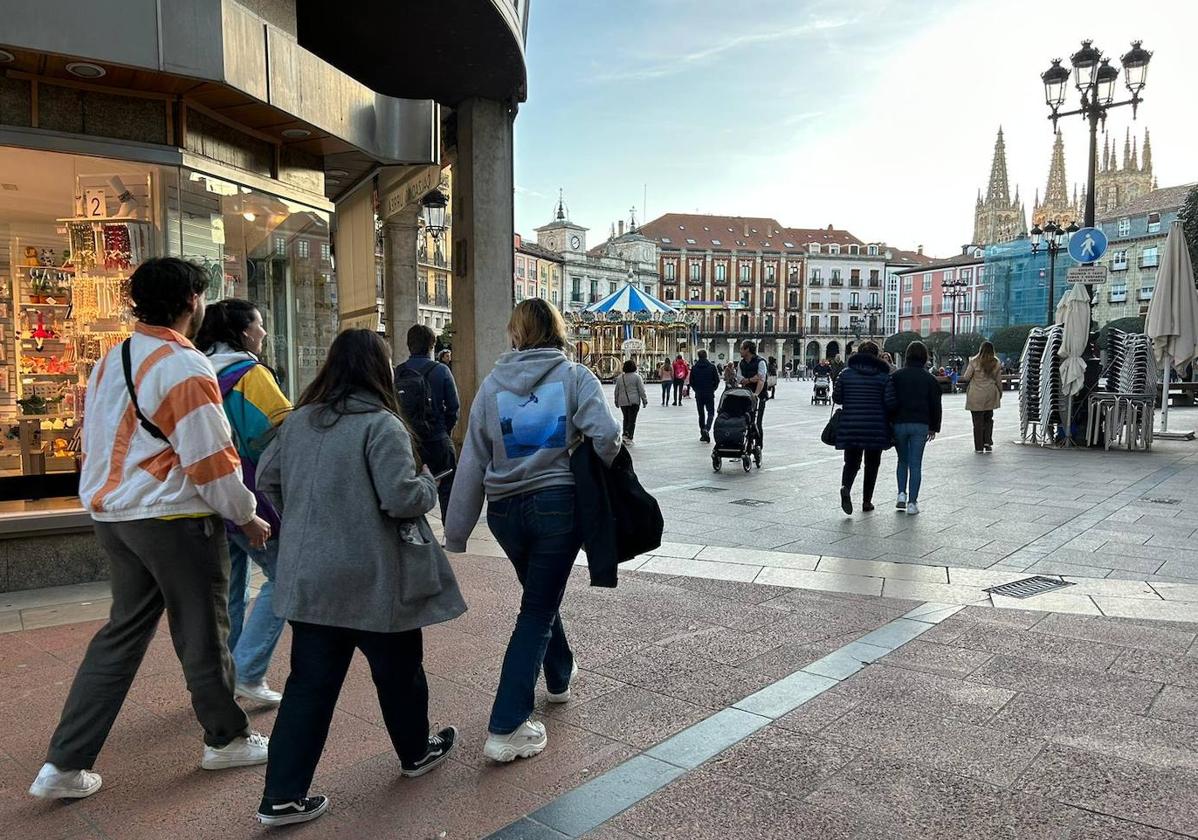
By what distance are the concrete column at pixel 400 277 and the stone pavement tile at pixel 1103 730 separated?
1017 centimetres

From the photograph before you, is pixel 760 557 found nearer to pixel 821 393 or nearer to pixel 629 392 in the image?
pixel 629 392

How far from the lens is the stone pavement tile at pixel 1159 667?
3.88m

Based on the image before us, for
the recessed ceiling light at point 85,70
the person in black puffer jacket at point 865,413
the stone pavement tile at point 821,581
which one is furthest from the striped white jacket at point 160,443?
the person in black puffer jacket at point 865,413

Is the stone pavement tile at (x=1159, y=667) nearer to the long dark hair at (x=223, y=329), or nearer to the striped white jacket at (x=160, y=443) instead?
the striped white jacket at (x=160, y=443)

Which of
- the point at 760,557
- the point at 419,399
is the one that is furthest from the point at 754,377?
the point at 419,399

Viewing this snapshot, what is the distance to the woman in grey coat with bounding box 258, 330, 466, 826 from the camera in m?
2.60

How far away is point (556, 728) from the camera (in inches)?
134

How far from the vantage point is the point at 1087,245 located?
43.5ft

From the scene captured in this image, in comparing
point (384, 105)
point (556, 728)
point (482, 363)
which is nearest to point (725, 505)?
point (482, 363)

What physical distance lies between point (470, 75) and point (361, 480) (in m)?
7.83

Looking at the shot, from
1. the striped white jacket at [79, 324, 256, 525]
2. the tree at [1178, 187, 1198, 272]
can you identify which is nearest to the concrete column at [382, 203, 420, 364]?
the striped white jacket at [79, 324, 256, 525]

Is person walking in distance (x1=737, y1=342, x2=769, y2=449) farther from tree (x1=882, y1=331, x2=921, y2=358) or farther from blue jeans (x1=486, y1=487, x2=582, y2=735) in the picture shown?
tree (x1=882, y1=331, x2=921, y2=358)

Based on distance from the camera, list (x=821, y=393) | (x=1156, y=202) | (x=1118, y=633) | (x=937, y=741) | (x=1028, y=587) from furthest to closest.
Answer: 1. (x=1156, y=202)
2. (x=821, y=393)
3. (x=1028, y=587)
4. (x=1118, y=633)
5. (x=937, y=741)

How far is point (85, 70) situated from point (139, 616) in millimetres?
4035
